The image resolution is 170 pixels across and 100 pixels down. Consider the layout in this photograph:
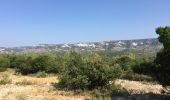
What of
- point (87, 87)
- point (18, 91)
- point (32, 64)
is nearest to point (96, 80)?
point (87, 87)

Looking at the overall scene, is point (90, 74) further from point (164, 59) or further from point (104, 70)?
point (164, 59)

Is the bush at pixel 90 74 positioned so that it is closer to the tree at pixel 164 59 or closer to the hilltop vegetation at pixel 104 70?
the hilltop vegetation at pixel 104 70

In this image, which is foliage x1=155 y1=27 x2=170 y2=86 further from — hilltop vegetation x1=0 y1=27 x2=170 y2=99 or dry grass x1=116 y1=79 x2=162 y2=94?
dry grass x1=116 y1=79 x2=162 y2=94

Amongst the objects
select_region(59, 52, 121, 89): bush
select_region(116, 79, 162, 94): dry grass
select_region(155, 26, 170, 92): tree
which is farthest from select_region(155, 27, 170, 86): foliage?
select_region(59, 52, 121, 89): bush

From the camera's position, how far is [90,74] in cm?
2241

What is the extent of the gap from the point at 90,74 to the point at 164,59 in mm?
6539

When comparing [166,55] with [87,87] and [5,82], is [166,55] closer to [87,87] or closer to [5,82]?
[87,87]

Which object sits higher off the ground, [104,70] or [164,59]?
[164,59]

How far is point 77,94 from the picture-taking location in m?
20.4

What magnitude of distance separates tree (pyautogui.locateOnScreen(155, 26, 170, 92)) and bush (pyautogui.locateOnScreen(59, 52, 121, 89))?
4647 mm

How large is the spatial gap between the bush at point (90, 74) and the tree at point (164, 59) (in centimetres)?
465

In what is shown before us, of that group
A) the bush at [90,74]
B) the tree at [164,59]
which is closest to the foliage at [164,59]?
the tree at [164,59]

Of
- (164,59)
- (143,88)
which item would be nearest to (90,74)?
(143,88)

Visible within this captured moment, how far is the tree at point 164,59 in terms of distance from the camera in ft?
56.6
